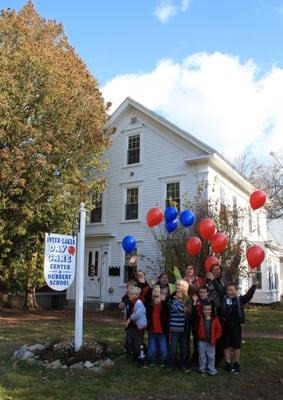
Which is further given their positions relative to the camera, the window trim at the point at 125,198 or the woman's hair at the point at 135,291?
the window trim at the point at 125,198

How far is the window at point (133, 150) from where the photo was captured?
67.7 ft

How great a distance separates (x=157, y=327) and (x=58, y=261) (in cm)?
208

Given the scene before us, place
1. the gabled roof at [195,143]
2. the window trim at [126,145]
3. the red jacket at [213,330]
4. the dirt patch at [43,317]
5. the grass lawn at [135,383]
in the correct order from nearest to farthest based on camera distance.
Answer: the grass lawn at [135,383], the red jacket at [213,330], the dirt patch at [43,317], the gabled roof at [195,143], the window trim at [126,145]

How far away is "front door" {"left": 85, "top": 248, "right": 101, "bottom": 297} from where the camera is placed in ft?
67.5

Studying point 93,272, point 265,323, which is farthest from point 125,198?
point 265,323

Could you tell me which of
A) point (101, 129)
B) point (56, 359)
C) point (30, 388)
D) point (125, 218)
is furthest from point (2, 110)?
point (30, 388)

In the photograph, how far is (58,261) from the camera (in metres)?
7.77

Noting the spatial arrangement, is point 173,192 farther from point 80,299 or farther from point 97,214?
point 80,299

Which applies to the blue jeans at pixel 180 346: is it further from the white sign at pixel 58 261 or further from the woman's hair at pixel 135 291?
the white sign at pixel 58 261

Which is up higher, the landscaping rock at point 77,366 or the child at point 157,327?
the child at point 157,327


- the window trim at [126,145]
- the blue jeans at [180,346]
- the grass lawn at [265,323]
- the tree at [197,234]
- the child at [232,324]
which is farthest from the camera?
the window trim at [126,145]

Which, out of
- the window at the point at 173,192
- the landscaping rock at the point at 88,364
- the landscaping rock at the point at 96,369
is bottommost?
the landscaping rock at the point at 96,369

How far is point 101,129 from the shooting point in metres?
18.7

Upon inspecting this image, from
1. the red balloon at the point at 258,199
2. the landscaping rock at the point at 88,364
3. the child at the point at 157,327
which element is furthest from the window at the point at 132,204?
the landscaping rock at the point at 88,364
